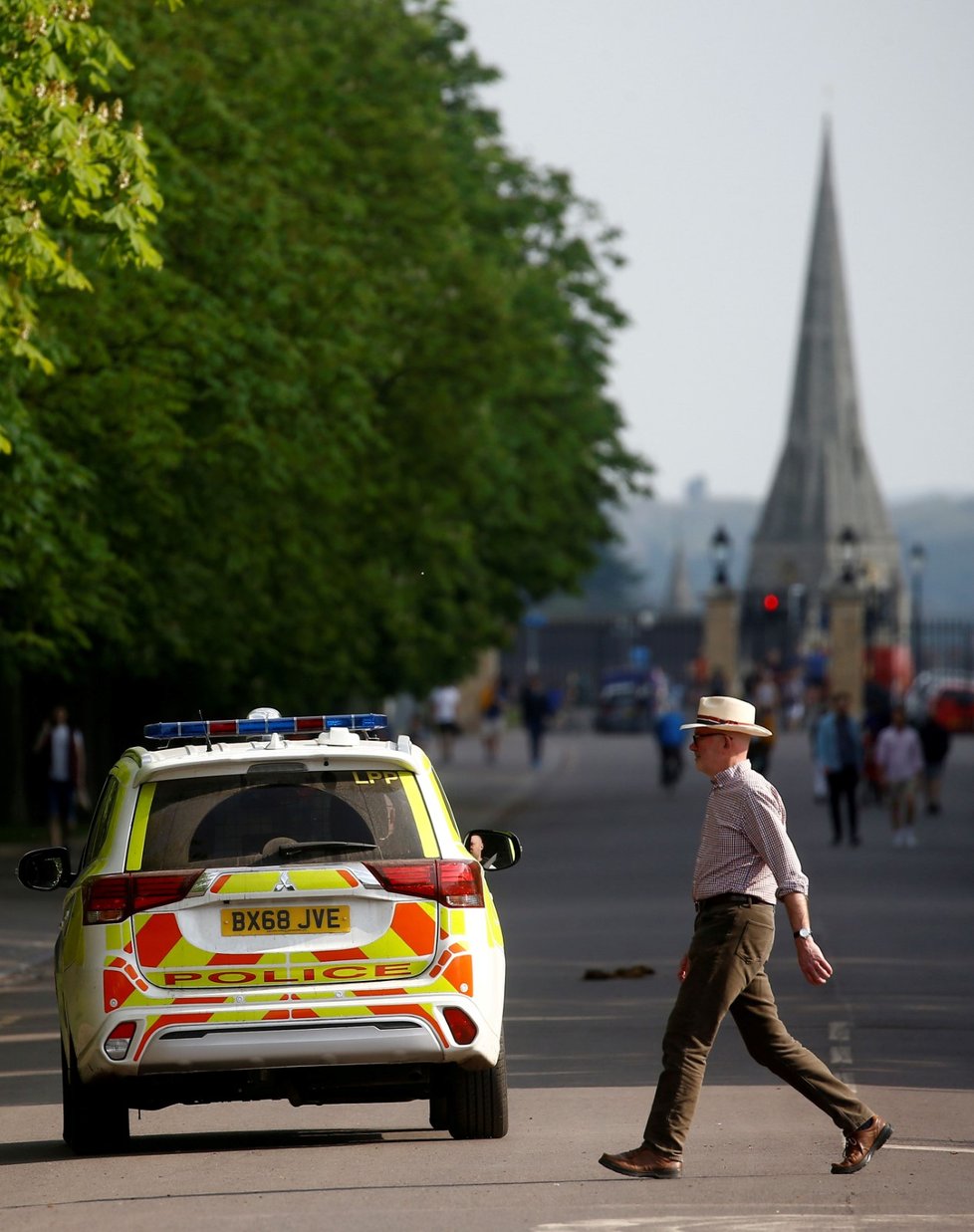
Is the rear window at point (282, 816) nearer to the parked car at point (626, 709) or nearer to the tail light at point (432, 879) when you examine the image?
the tail light at point (432, 879)

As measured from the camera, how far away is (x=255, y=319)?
2447 cm

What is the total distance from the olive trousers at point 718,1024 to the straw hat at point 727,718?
1.97 ft

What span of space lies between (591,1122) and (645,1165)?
1687 mm

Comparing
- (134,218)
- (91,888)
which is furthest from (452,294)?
(91,888)

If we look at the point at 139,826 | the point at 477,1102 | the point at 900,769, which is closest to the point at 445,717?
the point at 900,769

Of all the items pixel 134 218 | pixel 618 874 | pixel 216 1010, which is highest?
pixel 134 218

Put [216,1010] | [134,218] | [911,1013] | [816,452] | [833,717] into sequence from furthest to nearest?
[816,452] < [833,717] < [134,218] < [911,1013] < [216,1010]

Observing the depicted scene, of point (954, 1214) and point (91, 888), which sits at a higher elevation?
point (91, 888)

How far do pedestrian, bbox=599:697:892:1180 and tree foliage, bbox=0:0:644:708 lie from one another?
1102cm

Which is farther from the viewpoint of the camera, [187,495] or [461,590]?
[461,590]

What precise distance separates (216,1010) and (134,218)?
26.8 ft

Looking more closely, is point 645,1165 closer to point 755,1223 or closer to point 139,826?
point 755,1223

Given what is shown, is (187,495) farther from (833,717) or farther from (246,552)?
(833,717)

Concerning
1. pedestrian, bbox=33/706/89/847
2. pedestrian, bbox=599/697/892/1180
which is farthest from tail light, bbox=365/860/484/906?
pedestrian, bbox=33/706/89/847
